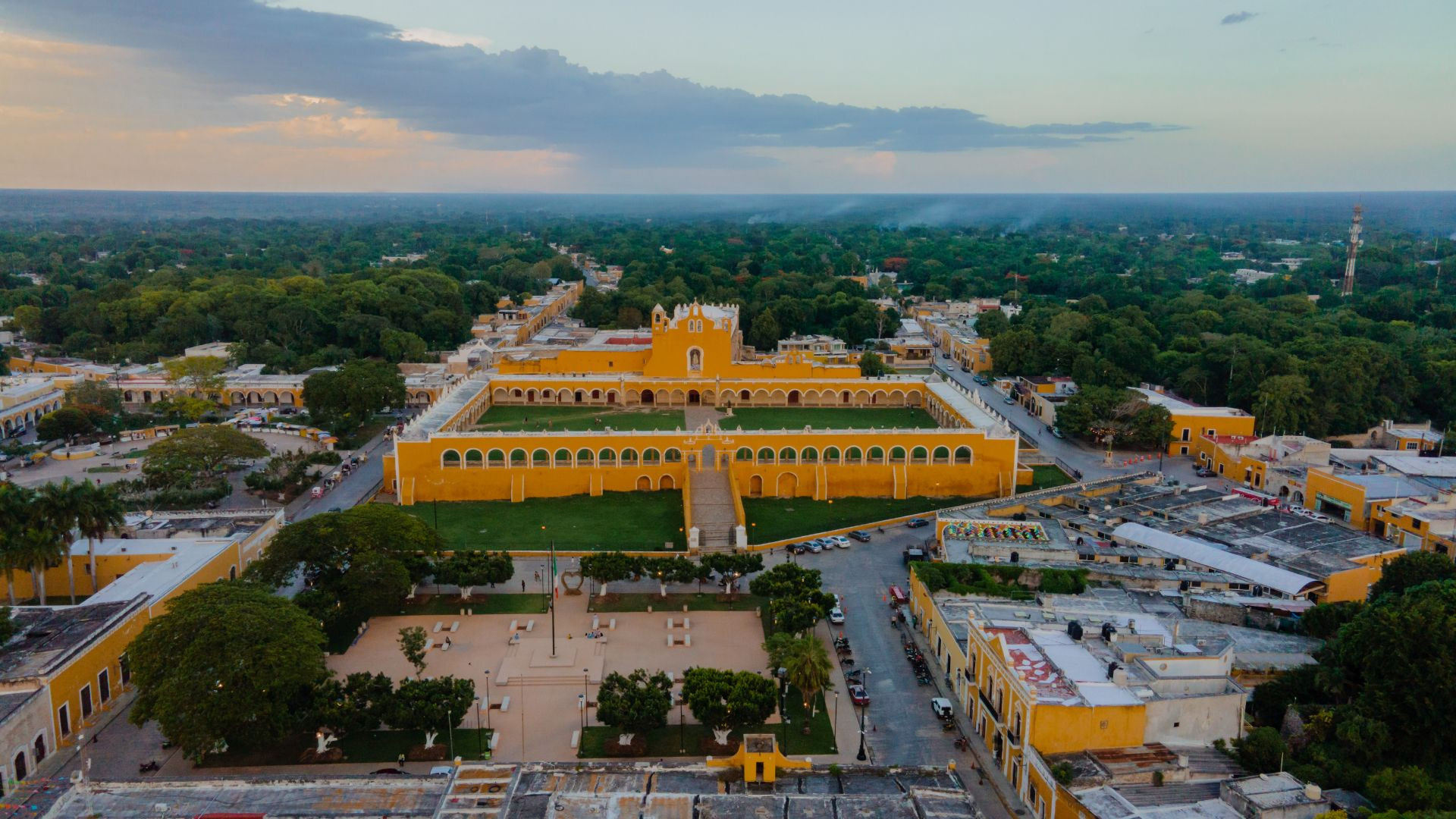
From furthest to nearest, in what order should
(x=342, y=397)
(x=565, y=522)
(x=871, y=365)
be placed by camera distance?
(x=871, y=365), (x=342, y=397), (x=565, y=522)

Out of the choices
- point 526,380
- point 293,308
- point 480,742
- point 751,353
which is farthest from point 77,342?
point 480,742

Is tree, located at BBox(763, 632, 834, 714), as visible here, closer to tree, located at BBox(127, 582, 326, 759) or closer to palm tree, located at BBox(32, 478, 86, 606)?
tree, located at BBox(127, 582, 326, 759)

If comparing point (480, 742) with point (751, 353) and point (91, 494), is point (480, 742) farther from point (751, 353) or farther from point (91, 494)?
point (751, 353)

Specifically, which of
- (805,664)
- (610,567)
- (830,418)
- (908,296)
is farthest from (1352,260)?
(805,664)

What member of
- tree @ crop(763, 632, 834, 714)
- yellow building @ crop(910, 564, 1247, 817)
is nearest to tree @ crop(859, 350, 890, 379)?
yellow building @ crop(910, 564, 1247, 817)

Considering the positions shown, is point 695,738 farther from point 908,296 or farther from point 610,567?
point 908,296

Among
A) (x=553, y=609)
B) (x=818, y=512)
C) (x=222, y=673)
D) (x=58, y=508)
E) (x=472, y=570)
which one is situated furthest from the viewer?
(x=818, y=512)

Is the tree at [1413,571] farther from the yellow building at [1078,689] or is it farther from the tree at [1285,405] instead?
the tree at [1285,405]
